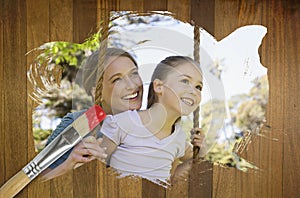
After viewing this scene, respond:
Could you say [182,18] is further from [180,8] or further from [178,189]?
[178,189]

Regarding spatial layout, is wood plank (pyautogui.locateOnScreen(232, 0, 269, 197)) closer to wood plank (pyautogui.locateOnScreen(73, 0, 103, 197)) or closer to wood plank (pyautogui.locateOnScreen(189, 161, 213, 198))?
wood plank (pyautogui.locateOnScreen(189, 161, 213, 198))

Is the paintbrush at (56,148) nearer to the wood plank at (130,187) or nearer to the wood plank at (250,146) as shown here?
the wood plank at (130,187)

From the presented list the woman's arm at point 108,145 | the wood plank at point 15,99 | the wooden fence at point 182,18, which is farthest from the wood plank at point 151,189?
the wood plank at point 15,99

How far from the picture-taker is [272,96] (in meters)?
1.51

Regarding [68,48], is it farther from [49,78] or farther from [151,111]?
[151,111]

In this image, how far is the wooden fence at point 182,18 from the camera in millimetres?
1510

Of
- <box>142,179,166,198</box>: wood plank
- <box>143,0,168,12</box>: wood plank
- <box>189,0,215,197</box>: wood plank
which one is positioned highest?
<box>143,0,168,12</box>: wood plank

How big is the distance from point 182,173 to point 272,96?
1.07 feet

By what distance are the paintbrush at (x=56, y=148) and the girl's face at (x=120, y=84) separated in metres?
0.04

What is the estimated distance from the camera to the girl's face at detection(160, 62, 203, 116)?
59.2 inches

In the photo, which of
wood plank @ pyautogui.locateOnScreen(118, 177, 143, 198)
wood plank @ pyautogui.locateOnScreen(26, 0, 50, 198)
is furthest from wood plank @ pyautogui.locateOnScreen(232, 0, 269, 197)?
wood plank @ pyautogui.locateOnScreen(26, 0, 50, 198)

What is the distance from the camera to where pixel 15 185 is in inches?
58.3

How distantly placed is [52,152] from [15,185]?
5.2 inches

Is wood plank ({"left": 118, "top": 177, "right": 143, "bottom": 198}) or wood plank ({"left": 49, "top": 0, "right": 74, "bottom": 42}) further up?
wood plank ({"left": 49, "top": 0, "right": 74, "bottom": 42})
